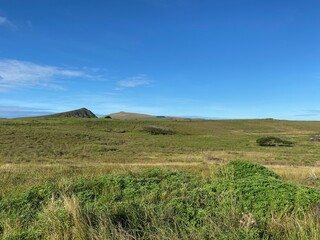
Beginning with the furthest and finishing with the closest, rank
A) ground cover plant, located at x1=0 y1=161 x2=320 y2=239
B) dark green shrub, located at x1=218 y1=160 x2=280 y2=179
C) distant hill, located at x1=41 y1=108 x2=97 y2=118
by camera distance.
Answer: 1. distant hill, located at x1=41 y1=108 x2=97 y2=118
2. dark green shrub, located at x1=218 y1=160 x2=280 y2=179
3. ground cover plant, located at x1=0 y1=161 x2=320 y2=239

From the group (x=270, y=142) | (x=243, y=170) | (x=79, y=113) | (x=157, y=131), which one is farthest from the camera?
(x=79, y=113)

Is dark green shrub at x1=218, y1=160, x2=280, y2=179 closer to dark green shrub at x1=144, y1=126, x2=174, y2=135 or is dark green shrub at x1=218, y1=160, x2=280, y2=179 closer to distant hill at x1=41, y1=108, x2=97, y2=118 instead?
dark green shrub at x1=144, y1=126, x2=174, y2=135

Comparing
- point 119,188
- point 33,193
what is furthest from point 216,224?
point 33,193

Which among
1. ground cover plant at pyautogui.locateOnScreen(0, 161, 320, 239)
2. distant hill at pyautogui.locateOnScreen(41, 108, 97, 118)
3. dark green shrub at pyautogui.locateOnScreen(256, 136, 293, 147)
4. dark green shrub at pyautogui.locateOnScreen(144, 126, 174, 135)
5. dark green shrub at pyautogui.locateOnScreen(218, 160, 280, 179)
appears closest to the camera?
ground cover plant at pyautogui.locateOnScreen(0, 161, 320, 239)

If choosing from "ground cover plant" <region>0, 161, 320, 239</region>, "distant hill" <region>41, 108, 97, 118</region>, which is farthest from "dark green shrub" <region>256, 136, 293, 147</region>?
"distant hill" <region>41, 108, 97, 118</region>

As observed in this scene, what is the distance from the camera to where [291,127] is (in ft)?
305

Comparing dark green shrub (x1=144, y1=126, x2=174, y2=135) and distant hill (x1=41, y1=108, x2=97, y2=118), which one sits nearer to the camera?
dark green shrub (x1=144, y1=126, x2=174, y2=135)

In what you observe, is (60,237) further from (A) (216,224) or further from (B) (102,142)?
(B) (102,142)

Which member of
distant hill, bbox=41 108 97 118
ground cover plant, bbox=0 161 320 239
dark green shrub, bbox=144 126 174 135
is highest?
distant hill, bbox=41 108 97 118

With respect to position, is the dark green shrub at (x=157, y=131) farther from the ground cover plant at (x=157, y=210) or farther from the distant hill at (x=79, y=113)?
the ground cover plant at (x=157, y=210)

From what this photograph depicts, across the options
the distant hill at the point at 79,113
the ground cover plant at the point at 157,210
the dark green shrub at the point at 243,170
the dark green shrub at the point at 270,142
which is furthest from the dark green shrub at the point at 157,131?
the ground cover plant at the point at 157,210

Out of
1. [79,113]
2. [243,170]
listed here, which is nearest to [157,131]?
[243,170]

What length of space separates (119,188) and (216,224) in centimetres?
397

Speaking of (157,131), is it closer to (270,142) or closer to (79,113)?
(270,142)
